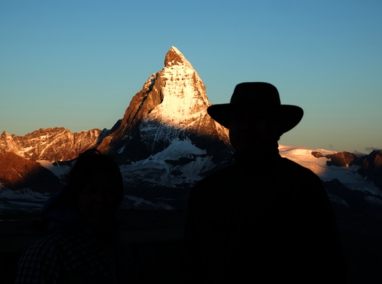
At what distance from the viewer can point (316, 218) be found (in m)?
3.83

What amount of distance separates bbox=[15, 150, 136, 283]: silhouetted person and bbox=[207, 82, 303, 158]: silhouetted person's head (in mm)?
824

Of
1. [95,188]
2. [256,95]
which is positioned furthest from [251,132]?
[95,188]

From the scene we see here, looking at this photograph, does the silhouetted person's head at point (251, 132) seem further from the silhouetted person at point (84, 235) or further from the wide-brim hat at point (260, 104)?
the silhouetted person at point (84, 235)

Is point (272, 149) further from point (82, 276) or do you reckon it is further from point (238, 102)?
point (82, 276)

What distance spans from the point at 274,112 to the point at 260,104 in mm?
124

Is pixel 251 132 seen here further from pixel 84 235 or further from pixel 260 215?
pixel 84 235

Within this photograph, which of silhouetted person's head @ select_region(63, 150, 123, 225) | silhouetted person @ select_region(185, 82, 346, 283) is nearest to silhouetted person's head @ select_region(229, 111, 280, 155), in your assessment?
silhouetted person @ select_region(185, 82, 346, 283)

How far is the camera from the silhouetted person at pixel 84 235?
3.40m

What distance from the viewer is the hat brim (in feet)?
14.1

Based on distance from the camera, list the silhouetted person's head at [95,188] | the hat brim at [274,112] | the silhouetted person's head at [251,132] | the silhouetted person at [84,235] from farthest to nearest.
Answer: the hat brim at [274,112] < the silhouetted person's head at [251,132] < the silhouetted person's head at [95,188] < the silhouetted person at [84,235]

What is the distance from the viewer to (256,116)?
14.1ft

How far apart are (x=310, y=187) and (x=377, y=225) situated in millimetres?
116902

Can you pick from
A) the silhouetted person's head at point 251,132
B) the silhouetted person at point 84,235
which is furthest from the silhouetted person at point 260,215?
the silhouetted person at point 84,235

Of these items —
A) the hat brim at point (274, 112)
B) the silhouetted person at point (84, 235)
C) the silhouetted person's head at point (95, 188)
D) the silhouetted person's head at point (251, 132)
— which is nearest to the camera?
the silhouetted person at point (84, 235)
